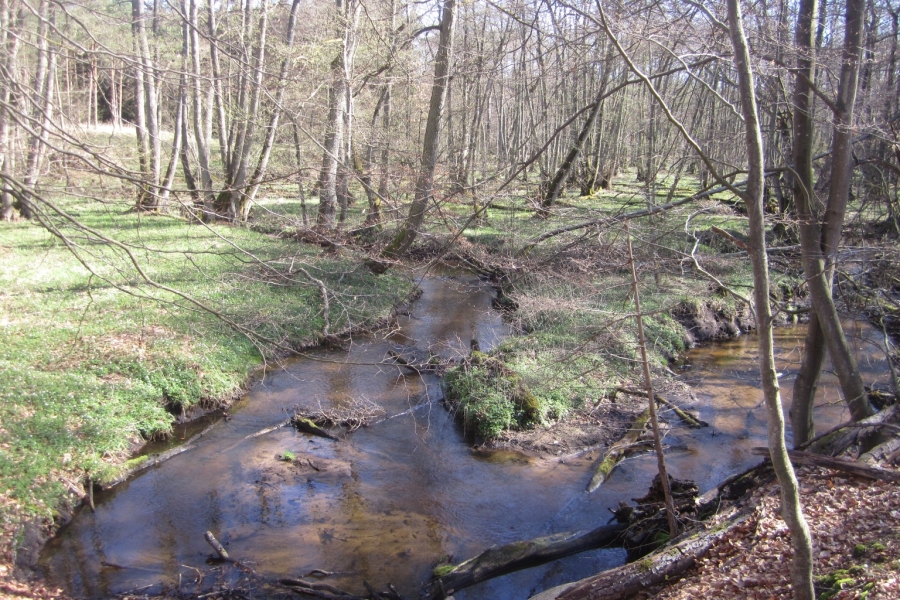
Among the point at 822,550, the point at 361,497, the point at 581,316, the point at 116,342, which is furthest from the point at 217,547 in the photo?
the point at 581,316

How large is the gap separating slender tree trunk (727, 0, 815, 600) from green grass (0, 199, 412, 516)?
3.62m

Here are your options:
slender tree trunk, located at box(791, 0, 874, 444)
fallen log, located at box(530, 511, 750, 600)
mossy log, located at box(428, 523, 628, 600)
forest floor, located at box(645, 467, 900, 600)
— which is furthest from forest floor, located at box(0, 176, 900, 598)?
mossy log, located at box(428, 523, 628, 600)

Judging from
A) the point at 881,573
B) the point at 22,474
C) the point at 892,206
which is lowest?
the point at 22,474

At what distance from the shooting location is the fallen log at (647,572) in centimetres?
533

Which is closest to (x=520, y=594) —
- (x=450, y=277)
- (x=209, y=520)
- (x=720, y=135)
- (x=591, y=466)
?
(x=591, y=466)

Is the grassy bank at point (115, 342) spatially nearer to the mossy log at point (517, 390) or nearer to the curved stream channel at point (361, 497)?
the curved stream channel at point (361, 497)

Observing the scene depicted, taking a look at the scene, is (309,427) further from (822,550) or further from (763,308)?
(763,308)

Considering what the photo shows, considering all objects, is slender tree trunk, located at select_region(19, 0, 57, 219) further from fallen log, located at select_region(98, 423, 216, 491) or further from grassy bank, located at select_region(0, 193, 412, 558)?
fallen log, located at select_region(98, 423, 216, 491)

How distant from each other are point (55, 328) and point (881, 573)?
41.2 feet

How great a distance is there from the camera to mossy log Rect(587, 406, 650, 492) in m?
9.05

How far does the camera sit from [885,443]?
6.59 m

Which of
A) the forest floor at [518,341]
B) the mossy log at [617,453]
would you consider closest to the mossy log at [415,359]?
the forest floor at [518,341]

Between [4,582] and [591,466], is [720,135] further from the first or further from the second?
[4,582]

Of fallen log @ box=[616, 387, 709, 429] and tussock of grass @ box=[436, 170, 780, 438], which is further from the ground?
tussock of grass @ box=[436, 170, 780, 438]
